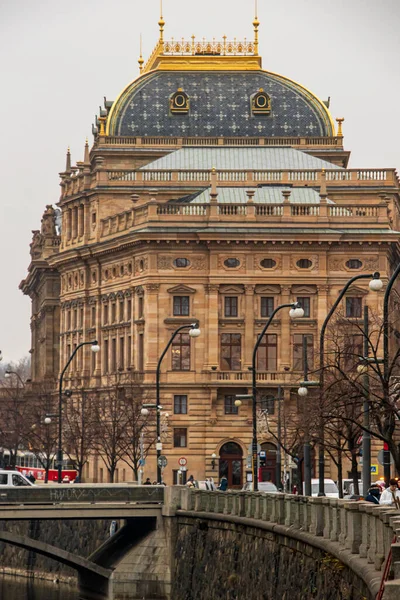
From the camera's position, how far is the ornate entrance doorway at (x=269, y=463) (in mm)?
148625

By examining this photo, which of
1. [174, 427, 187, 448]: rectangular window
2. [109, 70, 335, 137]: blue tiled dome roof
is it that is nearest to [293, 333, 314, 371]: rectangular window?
[174, 427, 187, 448]: rectangular window

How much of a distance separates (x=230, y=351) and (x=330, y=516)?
98676 millimetres

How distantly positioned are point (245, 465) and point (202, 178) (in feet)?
84.1

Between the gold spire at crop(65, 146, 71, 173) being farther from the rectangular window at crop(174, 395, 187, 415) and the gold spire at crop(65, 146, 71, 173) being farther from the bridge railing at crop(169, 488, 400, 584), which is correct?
the bridge railing at crop(169, 488, 400, 584)

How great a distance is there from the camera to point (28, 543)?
96500 mm

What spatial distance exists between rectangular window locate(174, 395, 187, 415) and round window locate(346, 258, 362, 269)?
48.4 ft

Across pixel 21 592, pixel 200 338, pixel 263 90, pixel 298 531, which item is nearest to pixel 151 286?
pixel 200 338

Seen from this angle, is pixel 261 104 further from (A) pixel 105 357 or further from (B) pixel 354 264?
(B) pixel 354 264

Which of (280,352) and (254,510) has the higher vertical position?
(280,352)

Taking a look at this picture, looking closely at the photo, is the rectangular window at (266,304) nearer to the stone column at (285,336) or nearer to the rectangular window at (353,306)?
the stone column at (285,336)

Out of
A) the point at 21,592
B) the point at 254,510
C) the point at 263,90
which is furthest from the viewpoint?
the point at 263,90

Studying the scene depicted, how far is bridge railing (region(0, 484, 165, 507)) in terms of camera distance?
92.6 metres

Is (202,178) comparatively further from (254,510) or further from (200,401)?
(254,510)

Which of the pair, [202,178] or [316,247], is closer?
[316,247]
